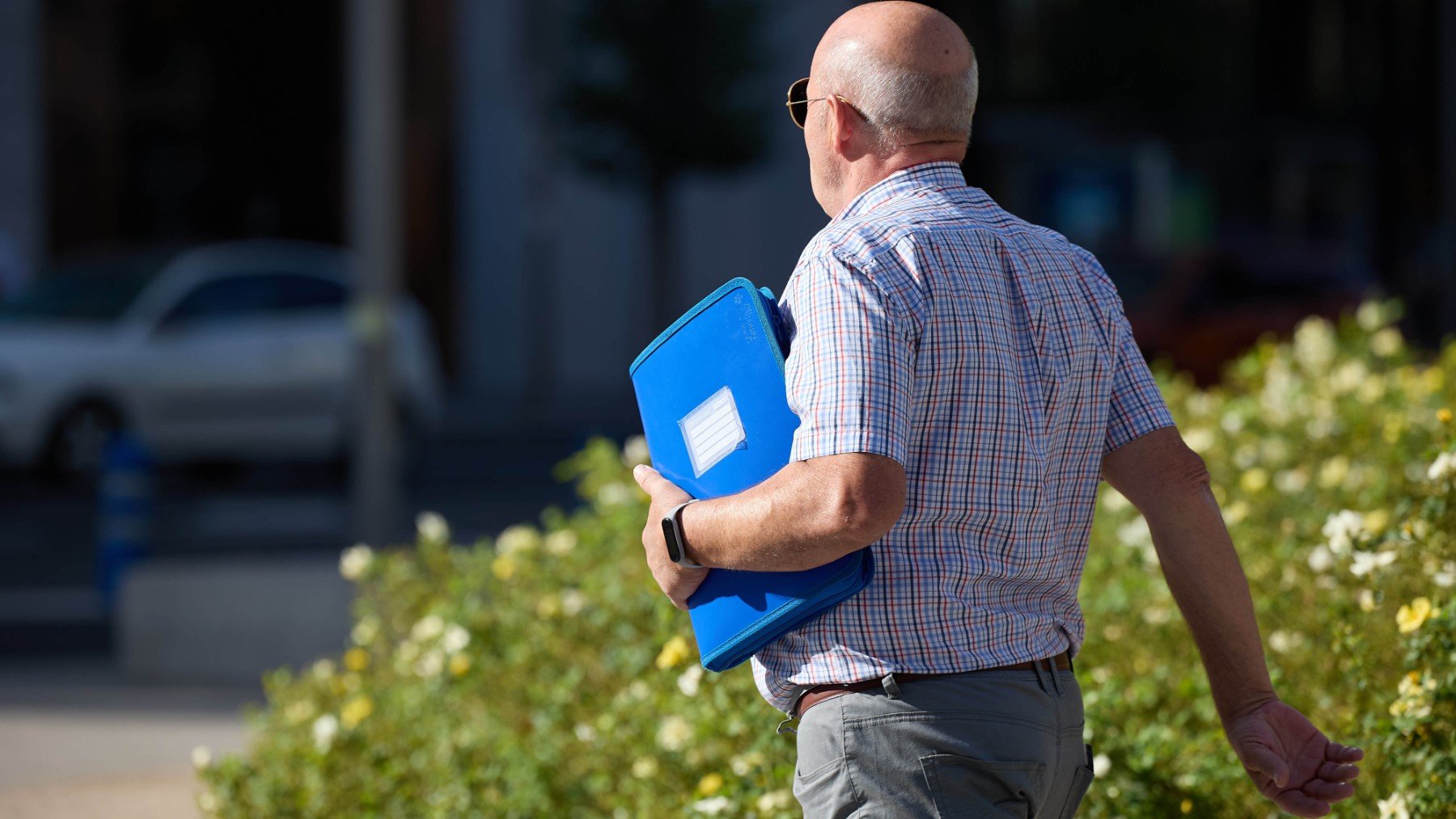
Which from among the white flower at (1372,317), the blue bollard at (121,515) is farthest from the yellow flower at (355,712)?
the blue bollard at (121,515)

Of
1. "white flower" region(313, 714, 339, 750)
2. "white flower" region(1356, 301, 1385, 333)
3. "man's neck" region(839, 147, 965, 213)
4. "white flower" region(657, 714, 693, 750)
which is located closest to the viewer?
"man's neck" region(839, 147, 965, 213)

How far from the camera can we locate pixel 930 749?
1.89 m

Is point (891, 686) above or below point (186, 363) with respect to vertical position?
above

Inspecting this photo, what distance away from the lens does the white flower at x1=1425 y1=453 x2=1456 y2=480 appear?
8.80 ft

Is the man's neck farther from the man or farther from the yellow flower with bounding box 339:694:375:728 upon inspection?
the yellow flower with bounding box 339:694:375:728

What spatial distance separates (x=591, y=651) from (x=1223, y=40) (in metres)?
23.4

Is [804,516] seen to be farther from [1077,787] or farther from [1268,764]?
[1268,764]

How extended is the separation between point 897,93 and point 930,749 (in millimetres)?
752

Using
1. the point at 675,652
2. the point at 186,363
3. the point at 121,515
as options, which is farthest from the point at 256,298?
the point at 675,652

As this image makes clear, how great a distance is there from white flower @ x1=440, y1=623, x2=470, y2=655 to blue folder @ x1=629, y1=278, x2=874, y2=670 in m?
2.03

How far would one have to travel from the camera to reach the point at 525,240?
74.9 feet

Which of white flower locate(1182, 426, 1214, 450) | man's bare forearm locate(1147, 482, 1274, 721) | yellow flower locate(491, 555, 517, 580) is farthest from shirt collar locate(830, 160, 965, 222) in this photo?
white flower locate(1182, 426, 1214, 450)

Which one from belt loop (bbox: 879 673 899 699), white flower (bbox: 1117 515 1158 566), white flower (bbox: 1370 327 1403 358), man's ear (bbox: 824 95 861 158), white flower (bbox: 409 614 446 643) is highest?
man's ear (bbox: 824 95 861 158)

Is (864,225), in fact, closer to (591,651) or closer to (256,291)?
(591,651)
